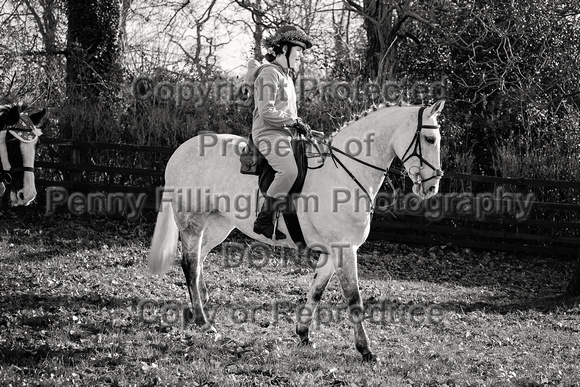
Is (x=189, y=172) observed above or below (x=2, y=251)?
above

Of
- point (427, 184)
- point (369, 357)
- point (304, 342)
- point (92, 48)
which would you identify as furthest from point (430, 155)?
point (92, 48)

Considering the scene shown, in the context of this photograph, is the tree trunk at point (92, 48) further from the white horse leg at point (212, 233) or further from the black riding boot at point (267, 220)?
the black riding boot at point (267, 220)

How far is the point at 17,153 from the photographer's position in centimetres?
682

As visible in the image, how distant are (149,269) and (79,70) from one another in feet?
31.8

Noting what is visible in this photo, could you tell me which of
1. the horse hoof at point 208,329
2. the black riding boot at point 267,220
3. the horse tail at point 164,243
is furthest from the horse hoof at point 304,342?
the horse tail at point 164,243

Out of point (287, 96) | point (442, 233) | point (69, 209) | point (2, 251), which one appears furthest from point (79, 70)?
point (287, 96)

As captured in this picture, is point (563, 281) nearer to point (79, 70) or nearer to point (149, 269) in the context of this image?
point (149, 269)

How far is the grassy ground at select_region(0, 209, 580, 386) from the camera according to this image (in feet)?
19.8

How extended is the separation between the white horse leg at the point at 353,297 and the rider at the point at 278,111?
874mm

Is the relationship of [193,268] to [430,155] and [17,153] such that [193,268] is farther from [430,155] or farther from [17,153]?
[430,155]

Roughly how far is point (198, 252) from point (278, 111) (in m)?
2.04

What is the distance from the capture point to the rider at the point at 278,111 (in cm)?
672

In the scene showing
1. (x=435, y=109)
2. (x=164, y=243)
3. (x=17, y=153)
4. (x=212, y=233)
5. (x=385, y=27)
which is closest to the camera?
(x=435, y=109)

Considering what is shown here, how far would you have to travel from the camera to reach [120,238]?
1246 centimetres
